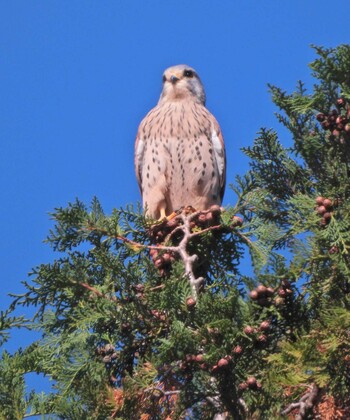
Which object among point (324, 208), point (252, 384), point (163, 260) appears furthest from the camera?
point (163, 260)

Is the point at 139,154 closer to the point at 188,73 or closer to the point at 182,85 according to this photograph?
the point at 182,85

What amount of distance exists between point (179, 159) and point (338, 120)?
2.50 metres

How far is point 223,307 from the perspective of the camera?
11.6 feet

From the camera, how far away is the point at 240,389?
3.46 metres

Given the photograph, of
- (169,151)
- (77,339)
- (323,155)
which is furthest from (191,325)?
(169,151)

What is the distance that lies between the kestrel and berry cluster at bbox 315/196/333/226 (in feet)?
8.43

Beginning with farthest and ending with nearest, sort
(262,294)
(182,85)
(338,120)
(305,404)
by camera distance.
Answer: (182,85)
(338,120)
(262,294)
(305,404)

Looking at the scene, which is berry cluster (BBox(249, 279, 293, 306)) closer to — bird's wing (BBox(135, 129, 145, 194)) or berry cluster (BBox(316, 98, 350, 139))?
berry cluster (BBox(316, 98, 350, 139))

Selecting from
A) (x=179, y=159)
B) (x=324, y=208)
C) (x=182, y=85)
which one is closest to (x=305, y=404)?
(x=324, y=208)

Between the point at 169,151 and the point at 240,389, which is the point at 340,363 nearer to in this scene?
the point at 240,389

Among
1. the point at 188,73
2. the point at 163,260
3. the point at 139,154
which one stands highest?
the point at 188,73

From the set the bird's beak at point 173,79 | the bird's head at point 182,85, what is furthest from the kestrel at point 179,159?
the bird's beak at point 173,79

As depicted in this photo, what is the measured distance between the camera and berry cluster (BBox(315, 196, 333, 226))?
12.3ft

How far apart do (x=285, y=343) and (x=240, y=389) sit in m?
0.25
